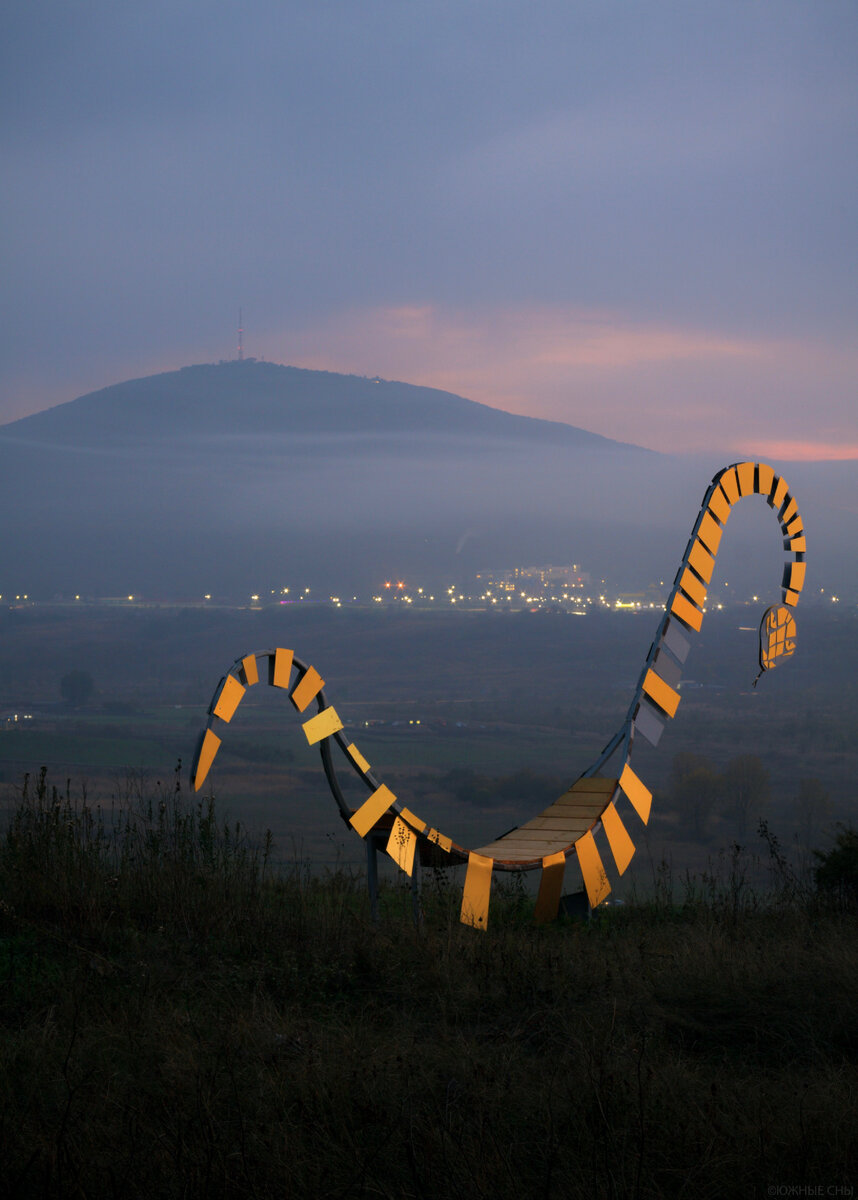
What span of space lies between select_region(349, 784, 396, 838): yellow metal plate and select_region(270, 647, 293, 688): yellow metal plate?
1.09 meters

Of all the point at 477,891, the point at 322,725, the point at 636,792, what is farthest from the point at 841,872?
the point at 322,725

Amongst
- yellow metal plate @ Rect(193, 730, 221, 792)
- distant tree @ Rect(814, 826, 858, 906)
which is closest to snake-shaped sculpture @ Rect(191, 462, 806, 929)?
yellow metal plate @ Rect(193, 730, 221, 792)

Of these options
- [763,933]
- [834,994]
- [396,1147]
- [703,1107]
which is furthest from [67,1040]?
[763,933]

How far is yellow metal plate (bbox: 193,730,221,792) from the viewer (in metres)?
6.44

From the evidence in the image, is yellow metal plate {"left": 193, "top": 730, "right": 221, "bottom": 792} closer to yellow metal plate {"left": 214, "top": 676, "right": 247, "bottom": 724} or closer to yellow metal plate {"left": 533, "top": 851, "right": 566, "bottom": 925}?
yellow metal plate {"left": 214, "top": 676, "right": 247, "bottom": 724}

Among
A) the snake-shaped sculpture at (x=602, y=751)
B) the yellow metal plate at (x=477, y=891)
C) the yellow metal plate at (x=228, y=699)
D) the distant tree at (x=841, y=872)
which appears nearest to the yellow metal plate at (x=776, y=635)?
the snake-shaped sculpture at (x=602, y=751)

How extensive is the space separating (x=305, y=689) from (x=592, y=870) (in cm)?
295

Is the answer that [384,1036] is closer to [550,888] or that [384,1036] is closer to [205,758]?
[205,758]

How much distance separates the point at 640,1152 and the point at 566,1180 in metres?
0.30

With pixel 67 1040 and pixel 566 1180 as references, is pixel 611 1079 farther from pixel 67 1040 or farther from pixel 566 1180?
pixel 67 1040

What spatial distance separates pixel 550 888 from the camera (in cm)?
880

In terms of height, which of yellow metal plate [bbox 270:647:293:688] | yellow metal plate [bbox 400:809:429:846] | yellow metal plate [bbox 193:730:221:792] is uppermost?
yellow metal plate [bbox 270:647:293:688]

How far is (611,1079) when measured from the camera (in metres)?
4.75

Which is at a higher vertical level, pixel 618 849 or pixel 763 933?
pixel 618 849
